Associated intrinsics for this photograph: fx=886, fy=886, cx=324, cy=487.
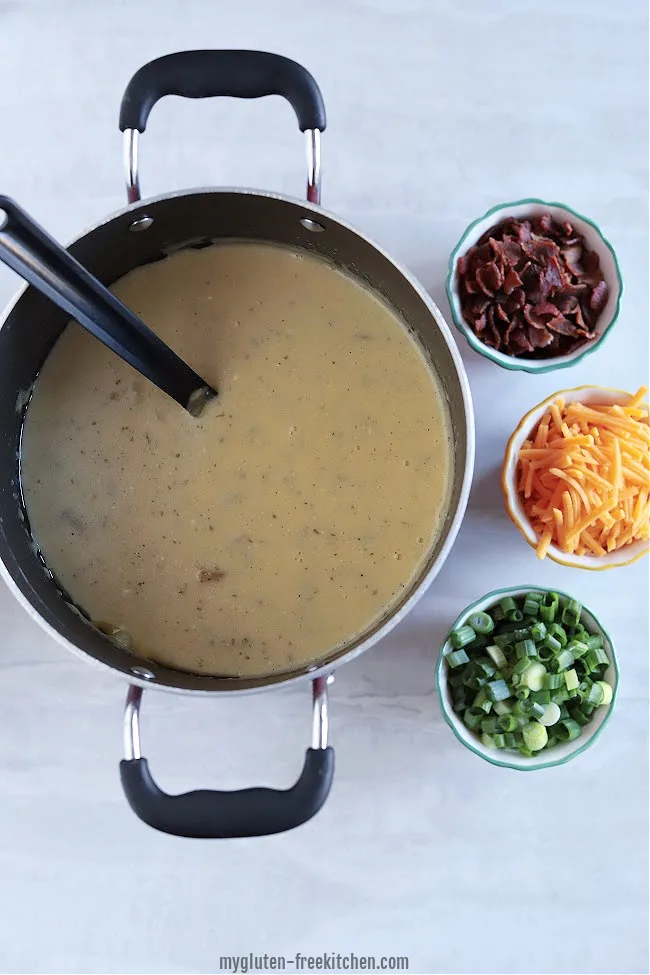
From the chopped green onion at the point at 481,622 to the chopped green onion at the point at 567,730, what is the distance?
0.14 m

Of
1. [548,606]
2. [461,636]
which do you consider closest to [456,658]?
[461,636]

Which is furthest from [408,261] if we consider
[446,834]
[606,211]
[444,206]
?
[446,834]

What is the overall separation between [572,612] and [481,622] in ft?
0.38

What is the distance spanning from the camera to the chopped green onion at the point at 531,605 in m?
1.07

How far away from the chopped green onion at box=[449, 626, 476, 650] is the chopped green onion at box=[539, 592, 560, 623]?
9 centimetres

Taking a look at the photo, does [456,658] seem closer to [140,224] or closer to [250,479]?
[250,479]

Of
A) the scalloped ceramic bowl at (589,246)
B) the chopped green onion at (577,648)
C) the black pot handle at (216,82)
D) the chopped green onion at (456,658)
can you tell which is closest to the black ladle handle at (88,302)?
the black pot handle at (216,82)

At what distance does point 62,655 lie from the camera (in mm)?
1171

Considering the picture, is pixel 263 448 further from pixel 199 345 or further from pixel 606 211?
Answer: pixel 606 211

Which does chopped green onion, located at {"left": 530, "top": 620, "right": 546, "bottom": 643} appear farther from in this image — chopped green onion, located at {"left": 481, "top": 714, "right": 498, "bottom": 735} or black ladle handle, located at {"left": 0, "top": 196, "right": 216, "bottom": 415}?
black ladle handle, located at {"left": 0, "top": 196, "right": 216, "bottom": 415}

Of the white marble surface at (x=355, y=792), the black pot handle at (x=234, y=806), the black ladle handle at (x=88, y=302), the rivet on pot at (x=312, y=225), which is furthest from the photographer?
the white marble surface at (x=355, y=792)

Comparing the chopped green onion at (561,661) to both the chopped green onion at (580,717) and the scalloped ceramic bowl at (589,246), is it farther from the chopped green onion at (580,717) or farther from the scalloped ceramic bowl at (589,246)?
the scalloped ceramic bowl at (589,246)

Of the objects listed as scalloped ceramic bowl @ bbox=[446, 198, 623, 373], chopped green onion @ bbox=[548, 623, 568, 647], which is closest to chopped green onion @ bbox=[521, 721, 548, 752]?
chopped green onion @ bbox=[548, 623, 568, 647]

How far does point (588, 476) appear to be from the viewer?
101 centimetres
